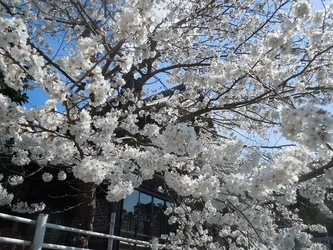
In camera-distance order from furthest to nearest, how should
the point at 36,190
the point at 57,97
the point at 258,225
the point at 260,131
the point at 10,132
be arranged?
the point at 36,190
the point at 260,131
the point at 258,225
the point at 10,132
the point at 57,97

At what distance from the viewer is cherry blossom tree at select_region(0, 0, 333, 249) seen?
2609 millimetres

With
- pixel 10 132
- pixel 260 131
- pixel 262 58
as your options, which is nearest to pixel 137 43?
pixel 10 132

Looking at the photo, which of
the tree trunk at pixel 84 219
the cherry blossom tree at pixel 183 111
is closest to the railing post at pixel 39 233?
the cherry blossom tree at pixel 183 111

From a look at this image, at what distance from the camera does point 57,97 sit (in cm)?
259

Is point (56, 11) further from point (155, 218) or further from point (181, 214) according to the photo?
point (155, 218)

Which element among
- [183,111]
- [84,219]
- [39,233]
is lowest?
[39,233]

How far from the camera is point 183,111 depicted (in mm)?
5359

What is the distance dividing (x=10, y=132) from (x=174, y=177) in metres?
1.78

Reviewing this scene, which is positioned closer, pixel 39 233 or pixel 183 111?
pixel 39 233

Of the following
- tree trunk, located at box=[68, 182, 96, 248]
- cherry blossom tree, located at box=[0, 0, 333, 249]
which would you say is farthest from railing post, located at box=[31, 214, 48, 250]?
tree trunk, located at box=[68, 182, 96, 248]

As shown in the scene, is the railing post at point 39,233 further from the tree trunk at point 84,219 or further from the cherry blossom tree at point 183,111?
the tree trunk at point 84,219

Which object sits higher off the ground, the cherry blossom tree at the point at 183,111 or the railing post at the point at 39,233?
the cherry blossom tree at the point at 183,111

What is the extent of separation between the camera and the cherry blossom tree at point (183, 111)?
103 inches

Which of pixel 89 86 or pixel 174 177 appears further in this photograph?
pixel 174 177
